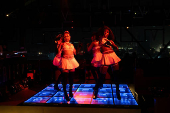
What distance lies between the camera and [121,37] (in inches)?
335

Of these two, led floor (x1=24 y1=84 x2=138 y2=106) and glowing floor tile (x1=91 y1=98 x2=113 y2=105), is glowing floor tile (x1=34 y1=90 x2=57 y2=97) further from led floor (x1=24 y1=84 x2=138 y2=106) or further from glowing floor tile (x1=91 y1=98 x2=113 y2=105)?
glowing floor tile (x1=91 y1=98 x2=113 y2=105)

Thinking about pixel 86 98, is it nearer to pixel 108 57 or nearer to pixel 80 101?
pixel 80 101

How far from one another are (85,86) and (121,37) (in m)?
3.93

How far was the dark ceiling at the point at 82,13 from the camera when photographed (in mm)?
7762

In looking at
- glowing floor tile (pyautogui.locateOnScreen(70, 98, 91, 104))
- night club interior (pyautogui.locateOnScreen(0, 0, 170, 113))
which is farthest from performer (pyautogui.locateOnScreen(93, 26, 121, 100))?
night club interior (pyautogui.locateOnScreen(0, 0, 170, 113))

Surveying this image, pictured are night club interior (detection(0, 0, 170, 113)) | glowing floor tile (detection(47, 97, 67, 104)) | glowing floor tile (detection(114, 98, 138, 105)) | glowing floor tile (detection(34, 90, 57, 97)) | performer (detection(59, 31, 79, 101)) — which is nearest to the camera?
glowing floor tile (detection(114, 98, 138, 105))

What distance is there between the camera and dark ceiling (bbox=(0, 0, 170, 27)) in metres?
7.76

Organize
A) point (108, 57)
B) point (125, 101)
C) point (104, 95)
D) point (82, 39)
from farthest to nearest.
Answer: point (82, 39) < point (104, 95) < point (108, 57) < point (125, 101)

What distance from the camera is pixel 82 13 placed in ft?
27.9

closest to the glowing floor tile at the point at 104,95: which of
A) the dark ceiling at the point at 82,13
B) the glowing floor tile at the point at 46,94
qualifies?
the glowing floor tile at the point at 46,94

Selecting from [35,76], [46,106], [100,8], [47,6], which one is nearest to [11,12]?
[47,6]

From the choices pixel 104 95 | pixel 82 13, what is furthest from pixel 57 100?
pixel 82 13

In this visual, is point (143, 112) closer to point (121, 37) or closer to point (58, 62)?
point (58, 62)

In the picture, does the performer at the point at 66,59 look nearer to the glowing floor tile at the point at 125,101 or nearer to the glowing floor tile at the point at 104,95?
the glowing floor tile at the point at 104,95
